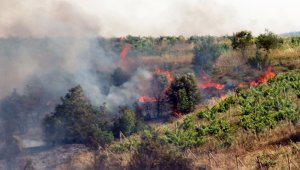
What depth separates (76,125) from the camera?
3172cm

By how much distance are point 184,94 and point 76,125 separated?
10590 mm

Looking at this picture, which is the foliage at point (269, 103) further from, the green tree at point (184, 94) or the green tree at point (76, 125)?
the green tree at point (76, 125)

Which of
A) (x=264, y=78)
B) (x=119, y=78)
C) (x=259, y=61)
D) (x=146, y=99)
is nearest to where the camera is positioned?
(x=264, y=78)

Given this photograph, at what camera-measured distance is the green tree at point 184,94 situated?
38.0 m

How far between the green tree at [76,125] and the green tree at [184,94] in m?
7.63

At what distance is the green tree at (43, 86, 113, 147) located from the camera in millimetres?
31188

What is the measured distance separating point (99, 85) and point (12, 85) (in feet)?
44.2

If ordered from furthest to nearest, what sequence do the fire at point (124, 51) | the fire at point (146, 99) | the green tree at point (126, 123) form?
the fire at point (124, 51)
the fire at point (146, 99)
the green tree at point (126, 123)

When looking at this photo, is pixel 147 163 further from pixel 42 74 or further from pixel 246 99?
pixel 42 74

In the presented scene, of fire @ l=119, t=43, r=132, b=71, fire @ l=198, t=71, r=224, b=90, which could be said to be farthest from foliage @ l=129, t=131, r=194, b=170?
fire @ l=119, t=43, r=132, b=71

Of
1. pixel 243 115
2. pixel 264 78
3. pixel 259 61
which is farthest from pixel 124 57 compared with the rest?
pixel 243 115

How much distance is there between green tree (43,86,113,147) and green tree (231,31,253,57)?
2275cm

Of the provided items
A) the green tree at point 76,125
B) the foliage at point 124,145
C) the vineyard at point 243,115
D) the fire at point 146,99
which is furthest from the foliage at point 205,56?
the foliage at point 124,145

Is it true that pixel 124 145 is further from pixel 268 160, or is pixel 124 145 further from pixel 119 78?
pixel 119 78
